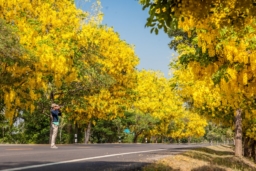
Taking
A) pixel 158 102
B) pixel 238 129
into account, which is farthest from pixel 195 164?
pixel 158 102

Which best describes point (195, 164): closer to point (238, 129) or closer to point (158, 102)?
point (238, 129)

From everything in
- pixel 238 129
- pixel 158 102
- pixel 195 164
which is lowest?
pixel 195 164

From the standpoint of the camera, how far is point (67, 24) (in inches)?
910

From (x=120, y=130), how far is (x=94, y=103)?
2085cm

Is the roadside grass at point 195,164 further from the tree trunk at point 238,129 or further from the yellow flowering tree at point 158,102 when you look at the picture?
the yellow flowering tree at point 158,102

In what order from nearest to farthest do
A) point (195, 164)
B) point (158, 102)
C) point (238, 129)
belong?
1. point (195, 164)
2. point (238, 129)
3. point (158, 102)

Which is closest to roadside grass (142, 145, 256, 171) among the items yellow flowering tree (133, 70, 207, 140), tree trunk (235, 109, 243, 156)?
tree trunk (235, 109, 243, 156)

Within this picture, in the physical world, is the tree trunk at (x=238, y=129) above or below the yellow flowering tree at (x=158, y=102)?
below

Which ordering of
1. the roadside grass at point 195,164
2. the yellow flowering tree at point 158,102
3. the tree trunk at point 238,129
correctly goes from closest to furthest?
the roadside grass at point 195,164 < the tree trunk at point 238,129 < the yellow flowering tree at point 158,102

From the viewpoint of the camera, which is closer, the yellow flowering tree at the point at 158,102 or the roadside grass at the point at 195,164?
the roadside grass at the point at 195,164

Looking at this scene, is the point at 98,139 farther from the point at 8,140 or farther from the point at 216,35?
the point at 216,35

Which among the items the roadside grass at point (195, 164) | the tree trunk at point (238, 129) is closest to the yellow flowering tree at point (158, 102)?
the tree trunk at point (238, 129)

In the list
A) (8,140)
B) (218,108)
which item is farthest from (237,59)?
(8,140)

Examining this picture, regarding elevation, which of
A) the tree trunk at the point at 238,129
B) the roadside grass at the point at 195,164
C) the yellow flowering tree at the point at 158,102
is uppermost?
the yellow flowering tree at the point at 158,102
